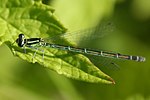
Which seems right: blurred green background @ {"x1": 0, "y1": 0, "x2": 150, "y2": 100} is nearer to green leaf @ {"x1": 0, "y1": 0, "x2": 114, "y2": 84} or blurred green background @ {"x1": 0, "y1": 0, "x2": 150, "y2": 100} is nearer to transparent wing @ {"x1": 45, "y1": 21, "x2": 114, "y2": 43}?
transparent wing @ {"x1": 45, "y1": 21, "x2": 114, "y2": 43}

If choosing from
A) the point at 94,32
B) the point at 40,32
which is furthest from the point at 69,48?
the point at 94,32

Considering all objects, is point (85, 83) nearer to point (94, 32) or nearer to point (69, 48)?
point (94, 32)

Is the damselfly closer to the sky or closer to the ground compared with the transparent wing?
closer to the ground

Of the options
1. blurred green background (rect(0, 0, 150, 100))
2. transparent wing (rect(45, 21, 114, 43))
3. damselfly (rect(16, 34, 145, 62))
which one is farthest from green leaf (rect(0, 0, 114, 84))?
A: blurred green background (rect(0, 0, 150, 100))

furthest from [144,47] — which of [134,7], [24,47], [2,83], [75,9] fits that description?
[24,47]

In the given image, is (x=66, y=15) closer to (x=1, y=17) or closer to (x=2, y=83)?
(x=2, y=83)

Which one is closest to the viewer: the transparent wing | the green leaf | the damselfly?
the green leaf
